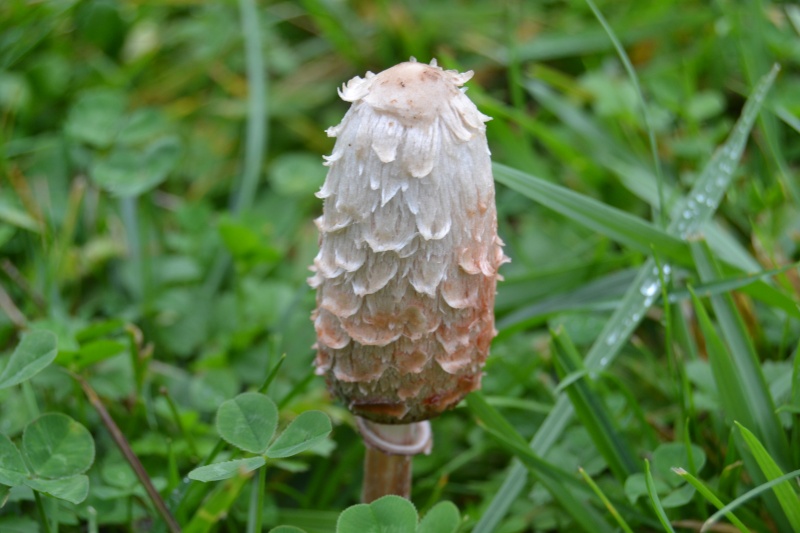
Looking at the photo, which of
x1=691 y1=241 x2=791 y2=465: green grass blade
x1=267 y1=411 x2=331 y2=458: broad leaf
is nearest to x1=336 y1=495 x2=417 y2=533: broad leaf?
x1=267 y1=411 x2=331 y2=458: broad leaf

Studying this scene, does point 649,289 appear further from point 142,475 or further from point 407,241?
point 142,475

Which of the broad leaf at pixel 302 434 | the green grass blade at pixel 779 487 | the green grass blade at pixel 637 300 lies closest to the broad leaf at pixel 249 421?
the broad leaf at pixel 302 434

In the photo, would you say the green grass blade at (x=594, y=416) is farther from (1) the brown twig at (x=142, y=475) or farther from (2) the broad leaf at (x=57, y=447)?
(2) the broad leaf at (x=57, y=447)

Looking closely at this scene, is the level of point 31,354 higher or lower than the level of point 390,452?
higher

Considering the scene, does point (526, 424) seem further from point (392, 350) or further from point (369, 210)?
point (369, 210)

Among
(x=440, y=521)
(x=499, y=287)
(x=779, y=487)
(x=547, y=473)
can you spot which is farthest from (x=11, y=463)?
(x=779, y=487)

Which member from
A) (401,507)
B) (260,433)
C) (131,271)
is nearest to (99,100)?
(131,271)

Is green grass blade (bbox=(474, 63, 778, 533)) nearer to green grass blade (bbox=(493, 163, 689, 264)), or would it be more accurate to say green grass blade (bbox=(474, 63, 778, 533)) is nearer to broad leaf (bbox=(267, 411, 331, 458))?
green grass blade (bbox=(493, 163, 689, 264))
